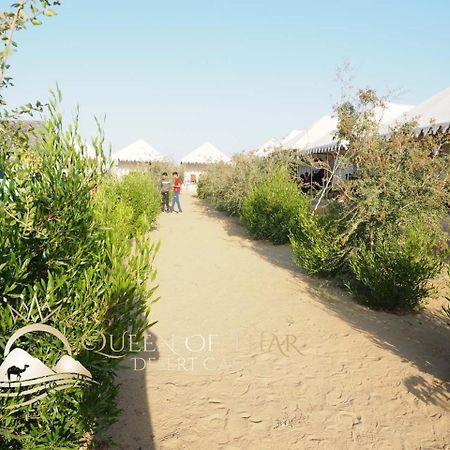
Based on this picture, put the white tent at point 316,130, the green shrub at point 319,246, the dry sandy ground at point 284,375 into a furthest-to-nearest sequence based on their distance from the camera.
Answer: the white tent at point 316,130 < the green shrub at point 319,246 < the dry sandy ground at point 284,375

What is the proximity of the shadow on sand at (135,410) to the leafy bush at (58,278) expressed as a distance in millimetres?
366

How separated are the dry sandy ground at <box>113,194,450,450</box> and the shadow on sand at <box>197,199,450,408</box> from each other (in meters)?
0.01

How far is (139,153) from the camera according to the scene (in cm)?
3078

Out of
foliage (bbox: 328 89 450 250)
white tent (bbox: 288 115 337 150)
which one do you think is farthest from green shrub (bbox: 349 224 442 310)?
white tent (bbox: 288 115 337 150)

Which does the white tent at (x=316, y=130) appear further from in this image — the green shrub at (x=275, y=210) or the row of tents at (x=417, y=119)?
the green shrub at (x=275, y=210)

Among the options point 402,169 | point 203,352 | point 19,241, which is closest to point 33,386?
point 19,241

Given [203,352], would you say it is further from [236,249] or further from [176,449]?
[236,249]

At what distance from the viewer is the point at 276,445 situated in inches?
125

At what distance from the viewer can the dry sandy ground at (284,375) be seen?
3.31 meters

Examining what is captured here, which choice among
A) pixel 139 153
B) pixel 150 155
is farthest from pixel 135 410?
pixel 139 153

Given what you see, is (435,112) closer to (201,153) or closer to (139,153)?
(139,153)

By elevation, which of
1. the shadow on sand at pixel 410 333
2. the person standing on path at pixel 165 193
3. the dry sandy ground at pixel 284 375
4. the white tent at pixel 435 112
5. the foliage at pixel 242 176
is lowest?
the dry sandy ground at pixel 284 375

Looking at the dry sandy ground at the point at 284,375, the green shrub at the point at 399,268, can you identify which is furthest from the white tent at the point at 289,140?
the dry sandy ground at the point at 284,375

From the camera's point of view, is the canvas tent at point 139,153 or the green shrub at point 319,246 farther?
the canvas tent at point 139,153
